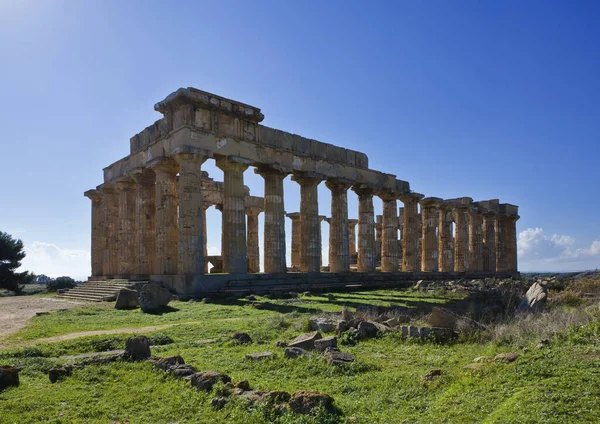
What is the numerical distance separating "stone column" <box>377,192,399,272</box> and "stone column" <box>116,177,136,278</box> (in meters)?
17.8

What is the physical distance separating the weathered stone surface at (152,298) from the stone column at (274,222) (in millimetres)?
9050

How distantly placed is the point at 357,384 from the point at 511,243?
48151 millimetres

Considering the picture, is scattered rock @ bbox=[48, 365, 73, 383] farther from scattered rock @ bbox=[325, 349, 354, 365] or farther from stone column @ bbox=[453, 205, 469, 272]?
stone column @ bbox=[453, 205, 469, 272]

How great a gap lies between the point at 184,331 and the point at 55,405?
546 centimetres

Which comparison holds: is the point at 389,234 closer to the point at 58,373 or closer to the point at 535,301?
the point at 535,301

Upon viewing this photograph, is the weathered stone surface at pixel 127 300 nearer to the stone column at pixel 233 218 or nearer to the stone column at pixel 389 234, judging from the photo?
the stone column at pixel 233 218

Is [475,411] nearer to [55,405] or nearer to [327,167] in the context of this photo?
[55,405]

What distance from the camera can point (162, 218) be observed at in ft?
79.0

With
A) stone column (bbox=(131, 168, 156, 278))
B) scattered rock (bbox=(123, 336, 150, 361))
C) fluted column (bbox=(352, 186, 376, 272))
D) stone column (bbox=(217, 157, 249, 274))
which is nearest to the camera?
scattered rock (bbox=(123, 336, 150, 361))

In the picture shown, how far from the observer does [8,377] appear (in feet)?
23.0

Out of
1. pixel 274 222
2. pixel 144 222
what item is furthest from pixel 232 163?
pixel 144 222

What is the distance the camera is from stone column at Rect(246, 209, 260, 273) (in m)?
38.8

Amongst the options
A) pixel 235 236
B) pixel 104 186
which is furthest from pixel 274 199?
pixel 104 186

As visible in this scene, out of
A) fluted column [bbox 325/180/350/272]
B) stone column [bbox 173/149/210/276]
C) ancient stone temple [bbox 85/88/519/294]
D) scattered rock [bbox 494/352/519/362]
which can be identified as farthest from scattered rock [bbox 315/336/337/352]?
fluted column [bbox 325/180/350/272]
